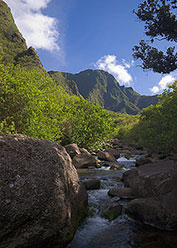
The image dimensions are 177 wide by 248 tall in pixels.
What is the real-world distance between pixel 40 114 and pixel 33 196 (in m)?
11.6

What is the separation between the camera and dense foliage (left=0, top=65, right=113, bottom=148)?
13.9 m

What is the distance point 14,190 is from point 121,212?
15.5 ft

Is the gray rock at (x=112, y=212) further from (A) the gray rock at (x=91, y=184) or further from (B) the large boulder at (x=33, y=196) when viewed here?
(A) the gray rock at (x=91, y=184)

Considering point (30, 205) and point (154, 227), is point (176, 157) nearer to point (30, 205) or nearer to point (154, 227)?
point (154, 227)

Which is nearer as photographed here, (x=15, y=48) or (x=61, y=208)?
(x=61, y=208)

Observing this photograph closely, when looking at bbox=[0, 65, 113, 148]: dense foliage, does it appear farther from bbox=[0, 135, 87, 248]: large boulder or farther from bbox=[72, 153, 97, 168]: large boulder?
bbox=[0, 135, 87, 248]: large boulder

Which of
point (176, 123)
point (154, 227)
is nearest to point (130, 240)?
point (154, 227)

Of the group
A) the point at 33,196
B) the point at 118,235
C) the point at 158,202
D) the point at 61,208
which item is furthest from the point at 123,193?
the point at 33,196

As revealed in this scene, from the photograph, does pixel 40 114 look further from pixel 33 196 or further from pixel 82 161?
pixel 33 196

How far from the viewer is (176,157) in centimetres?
2012

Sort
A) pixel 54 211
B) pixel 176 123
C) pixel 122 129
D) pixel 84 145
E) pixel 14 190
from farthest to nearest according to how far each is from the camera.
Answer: pixel 122 129, pixel 84 145, pixel 176 123, pixel 54 211, pixel 14 190

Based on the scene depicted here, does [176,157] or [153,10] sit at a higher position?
[153,10]

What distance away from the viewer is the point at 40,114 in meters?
15.5

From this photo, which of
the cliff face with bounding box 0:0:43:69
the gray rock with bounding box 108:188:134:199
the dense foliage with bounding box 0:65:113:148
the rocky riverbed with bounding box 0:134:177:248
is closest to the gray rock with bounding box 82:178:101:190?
the gray rock with bounding box 108:188:134:199
